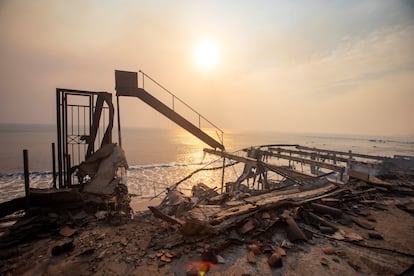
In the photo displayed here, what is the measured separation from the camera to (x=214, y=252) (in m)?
4.69

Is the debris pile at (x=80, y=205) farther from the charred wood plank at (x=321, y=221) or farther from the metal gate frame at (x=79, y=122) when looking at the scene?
the charred wood plank at (x=321, y=221)

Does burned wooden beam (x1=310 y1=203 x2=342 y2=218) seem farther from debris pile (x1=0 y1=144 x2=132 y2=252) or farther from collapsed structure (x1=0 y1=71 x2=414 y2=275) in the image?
debris pile (x1=0 y1=144 x2=132 y2=252)

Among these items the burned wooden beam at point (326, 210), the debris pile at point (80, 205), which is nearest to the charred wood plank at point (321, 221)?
the burned wooden beam at point (326, 210)

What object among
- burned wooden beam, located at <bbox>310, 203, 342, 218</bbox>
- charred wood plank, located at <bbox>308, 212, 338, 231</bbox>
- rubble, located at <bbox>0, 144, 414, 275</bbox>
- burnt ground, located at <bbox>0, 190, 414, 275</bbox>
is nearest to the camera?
burnt ground, located at <bbox>0, 190, 414, 275</bbox>

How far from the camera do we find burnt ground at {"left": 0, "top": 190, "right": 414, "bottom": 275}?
4.35 meters

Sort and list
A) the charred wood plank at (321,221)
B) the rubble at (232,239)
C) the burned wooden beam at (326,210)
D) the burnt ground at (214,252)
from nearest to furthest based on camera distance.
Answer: the burnt ground at (214,252) < the rubble at (232,239) < the charred wood plank at (321,221) < the burned wooden beam at (326,210)

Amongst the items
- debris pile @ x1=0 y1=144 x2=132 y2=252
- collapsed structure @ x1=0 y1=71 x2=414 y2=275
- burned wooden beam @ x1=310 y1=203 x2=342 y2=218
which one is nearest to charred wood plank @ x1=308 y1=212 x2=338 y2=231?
collapsed structure @ x1=0 y1=71 x2=414 y2=275

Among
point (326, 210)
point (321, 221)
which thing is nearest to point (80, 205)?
point (321, 221)

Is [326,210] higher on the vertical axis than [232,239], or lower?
higher

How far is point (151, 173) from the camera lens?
28266 mm

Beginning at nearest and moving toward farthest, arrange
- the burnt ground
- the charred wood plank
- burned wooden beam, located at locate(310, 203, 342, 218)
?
1. the burnt ground
2. the charred wood plank
3. burned wooden beam, located at locate(310, 203, 342, 218)

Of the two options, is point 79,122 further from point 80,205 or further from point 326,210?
point 326,210

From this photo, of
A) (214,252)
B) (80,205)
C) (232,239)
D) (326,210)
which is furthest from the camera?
(80,205)

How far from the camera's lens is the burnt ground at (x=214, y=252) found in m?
4.35
